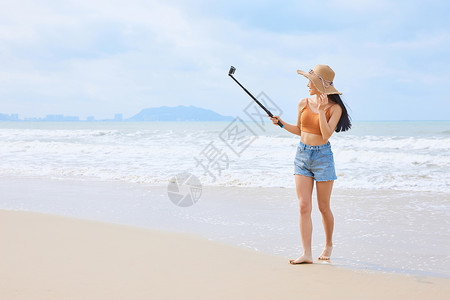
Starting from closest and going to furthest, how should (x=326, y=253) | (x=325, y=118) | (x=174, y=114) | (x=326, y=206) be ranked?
1. (x=325, y=118)
2. (x=326, y=206)
3. (x=326, y=253)
4. (x=174, y=114)

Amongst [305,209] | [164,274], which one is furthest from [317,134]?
[164,274]

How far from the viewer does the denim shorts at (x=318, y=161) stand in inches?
124

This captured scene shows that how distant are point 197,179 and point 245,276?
5.54 meters

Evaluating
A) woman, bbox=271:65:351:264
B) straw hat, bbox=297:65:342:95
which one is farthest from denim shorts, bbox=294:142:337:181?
straw hat, bbox=297:65:342:95

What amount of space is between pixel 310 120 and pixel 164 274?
61.9 inches

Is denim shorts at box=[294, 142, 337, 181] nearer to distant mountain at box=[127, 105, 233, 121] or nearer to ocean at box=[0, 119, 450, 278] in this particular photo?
ocean at box=[0, 119, 450, 278]

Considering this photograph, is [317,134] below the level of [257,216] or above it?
above

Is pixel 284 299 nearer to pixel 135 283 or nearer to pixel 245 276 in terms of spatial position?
pixel 245 276

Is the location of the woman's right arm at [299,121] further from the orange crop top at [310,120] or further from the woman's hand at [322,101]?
Answer: the woman's hand at [322,101]

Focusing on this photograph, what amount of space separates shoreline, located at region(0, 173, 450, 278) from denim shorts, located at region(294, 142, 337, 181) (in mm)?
753

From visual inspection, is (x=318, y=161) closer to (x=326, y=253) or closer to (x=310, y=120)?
(x=310, y=120)

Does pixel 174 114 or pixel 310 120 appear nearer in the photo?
pixel 310 120

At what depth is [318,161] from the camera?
3152 mm

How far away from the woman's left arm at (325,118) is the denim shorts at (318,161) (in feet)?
0.45
